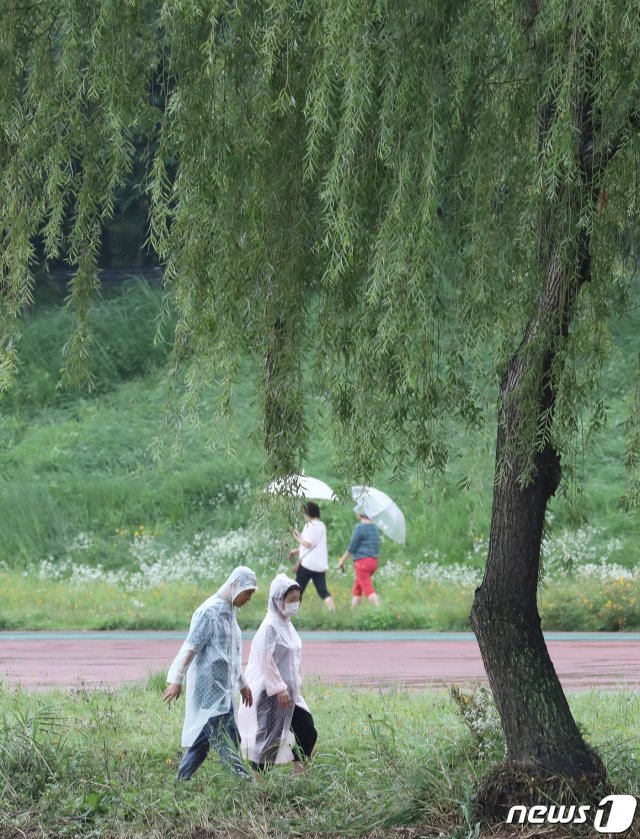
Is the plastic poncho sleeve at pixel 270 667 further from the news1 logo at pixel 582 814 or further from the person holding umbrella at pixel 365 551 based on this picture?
the person holding umbrella at pixel 365 551

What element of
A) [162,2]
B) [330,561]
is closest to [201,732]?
[162,2]

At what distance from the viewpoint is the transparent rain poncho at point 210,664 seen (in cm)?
903

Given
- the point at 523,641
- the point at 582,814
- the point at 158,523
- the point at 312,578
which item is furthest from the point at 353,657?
the point at 158,523

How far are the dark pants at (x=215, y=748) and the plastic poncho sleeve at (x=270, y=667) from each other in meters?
0.43

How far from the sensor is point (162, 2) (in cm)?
834

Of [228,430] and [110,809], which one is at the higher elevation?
[228,430]

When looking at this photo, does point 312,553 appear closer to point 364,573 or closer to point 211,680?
point 364,573

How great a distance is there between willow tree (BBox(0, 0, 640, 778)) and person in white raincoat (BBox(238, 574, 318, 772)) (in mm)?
1638

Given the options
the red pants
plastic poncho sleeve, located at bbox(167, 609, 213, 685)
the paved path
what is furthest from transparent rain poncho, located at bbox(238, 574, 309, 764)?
the red pants

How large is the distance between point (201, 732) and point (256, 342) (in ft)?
7.81

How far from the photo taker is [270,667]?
375 inches

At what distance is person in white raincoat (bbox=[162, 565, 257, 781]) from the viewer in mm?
8977

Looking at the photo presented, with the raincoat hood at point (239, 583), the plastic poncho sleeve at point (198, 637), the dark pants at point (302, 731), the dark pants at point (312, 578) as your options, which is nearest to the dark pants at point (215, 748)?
the plastic poncho sleeve at point (198, 637)

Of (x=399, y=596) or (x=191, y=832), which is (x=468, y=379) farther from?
(x=399, y=596)
